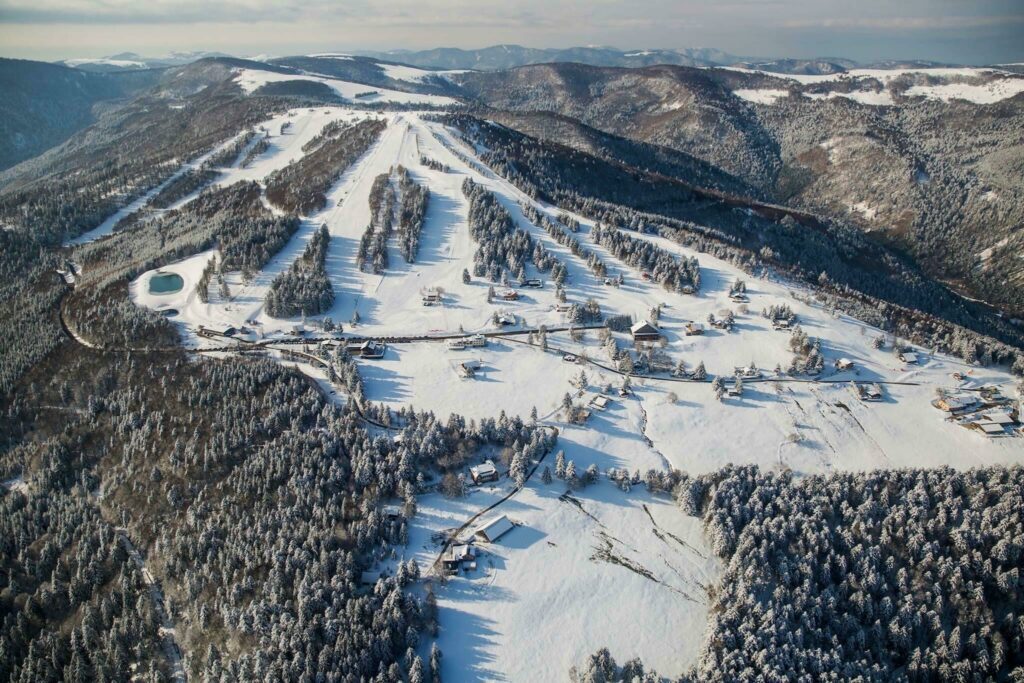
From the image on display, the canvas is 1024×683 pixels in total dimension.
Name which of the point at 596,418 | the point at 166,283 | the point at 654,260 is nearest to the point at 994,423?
the point at 596,418

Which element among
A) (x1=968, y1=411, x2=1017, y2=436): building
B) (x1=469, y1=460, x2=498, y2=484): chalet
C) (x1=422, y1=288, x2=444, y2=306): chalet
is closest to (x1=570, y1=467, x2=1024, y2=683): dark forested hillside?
(x1=968, y1=411, x2=1017, y2=436): building

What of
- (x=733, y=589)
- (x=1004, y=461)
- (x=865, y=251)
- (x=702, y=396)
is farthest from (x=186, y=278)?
(x=865, y=251)

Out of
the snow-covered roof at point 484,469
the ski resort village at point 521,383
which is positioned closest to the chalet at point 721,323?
the ski resort village at point 521,383

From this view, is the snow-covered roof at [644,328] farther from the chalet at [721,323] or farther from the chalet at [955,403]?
the chalet at [955,403]

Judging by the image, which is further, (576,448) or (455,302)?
(455,302)

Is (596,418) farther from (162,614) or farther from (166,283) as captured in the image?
(166,283)

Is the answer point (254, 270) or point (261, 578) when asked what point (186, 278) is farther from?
point (261, 578)

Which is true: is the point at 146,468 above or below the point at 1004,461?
below
